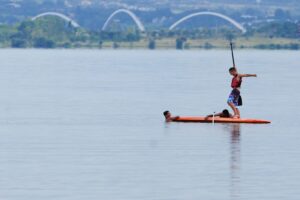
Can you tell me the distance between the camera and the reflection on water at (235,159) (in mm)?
Answer: 33469

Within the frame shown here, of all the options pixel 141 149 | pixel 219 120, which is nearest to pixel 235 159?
pixel 141 149

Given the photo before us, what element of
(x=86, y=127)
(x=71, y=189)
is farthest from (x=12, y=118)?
(x=71, y=189)

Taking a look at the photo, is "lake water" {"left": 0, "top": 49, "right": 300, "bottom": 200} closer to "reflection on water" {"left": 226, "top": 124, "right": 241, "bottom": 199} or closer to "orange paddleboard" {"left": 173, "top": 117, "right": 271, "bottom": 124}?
"reflection on water" {"left": 226, "top": 124, "right": 241, "bottom": 199}

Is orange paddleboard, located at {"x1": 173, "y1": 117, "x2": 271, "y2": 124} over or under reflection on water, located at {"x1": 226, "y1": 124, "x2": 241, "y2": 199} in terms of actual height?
under

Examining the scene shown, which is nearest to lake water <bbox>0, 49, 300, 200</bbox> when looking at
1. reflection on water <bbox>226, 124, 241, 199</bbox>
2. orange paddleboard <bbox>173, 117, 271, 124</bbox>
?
reflection on water <bbox>226, 124, 241, 199</bbox>

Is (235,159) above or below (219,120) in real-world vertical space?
above

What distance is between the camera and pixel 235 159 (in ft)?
128

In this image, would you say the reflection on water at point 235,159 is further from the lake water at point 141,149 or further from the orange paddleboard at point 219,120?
the orange paddleboard at point 219,120

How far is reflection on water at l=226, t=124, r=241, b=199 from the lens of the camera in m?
33.5

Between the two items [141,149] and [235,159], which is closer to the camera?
[235,159]

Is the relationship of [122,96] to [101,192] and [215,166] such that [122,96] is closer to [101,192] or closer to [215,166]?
[215,166]

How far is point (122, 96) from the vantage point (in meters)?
69.4

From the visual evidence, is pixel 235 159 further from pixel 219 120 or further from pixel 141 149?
pixel 219 120

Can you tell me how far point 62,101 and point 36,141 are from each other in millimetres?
20872
